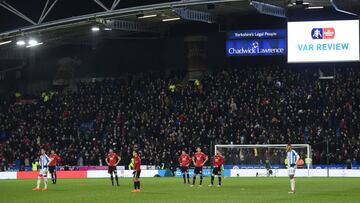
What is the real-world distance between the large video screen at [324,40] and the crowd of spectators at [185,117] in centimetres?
515

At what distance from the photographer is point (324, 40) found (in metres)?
47.9

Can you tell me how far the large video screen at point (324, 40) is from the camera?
47750mm

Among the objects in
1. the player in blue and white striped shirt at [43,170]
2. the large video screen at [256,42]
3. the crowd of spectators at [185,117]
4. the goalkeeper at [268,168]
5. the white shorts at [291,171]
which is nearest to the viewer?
the white shorts at [291,171]

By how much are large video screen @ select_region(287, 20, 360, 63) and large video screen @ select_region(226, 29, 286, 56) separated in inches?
191

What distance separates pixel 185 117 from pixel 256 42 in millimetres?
7701

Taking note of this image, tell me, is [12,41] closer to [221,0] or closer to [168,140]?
[168,140]

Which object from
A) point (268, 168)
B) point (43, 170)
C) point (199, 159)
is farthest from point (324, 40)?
point (43, 170)

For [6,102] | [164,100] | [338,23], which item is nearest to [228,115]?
[164,100]

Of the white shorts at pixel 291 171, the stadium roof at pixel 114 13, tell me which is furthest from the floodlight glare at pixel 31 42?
the white shorts at pixel 291 171

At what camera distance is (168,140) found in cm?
5575

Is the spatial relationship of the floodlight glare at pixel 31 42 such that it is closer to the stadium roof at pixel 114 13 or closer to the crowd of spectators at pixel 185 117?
the stadium roof at pixel 114 13

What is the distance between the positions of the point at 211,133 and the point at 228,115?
2.32 meters

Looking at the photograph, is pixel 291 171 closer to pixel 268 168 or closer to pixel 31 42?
pixel 268 168

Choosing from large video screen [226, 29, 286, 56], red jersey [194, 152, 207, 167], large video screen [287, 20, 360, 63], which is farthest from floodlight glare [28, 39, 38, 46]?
red jersey [194, 152, 207, 167]
